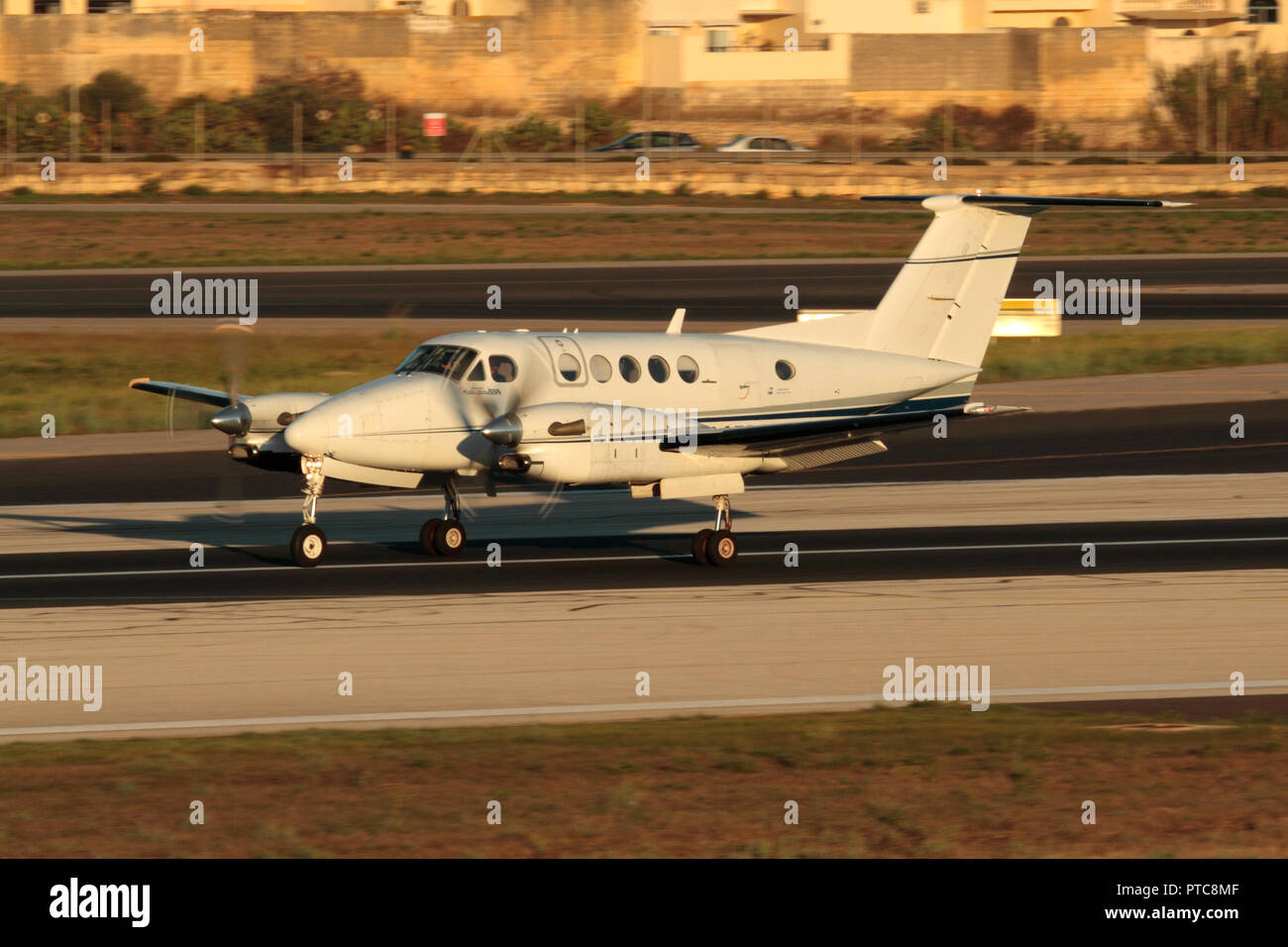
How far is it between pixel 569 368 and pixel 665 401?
142 cm

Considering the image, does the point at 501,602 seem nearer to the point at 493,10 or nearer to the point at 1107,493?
the point at 1107,493

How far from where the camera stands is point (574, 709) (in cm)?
1534

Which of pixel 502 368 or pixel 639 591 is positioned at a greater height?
pixel 502 368

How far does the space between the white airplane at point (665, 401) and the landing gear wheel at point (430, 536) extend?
3 centimetres

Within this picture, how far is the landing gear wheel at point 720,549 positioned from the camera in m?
22.4

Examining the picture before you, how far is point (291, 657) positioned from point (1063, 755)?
312 inches

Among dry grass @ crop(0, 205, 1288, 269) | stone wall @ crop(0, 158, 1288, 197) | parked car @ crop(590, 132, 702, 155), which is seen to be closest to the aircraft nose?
dry grass @ crop(0, 205, 1288, 269)
